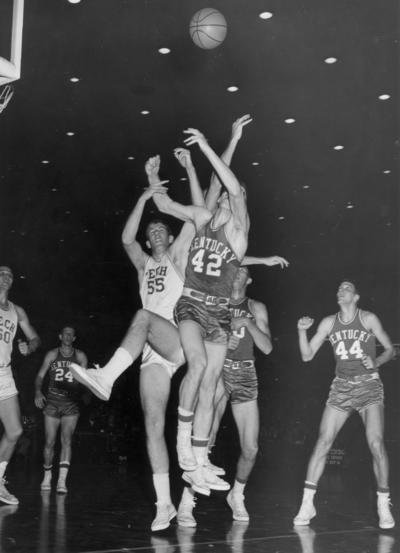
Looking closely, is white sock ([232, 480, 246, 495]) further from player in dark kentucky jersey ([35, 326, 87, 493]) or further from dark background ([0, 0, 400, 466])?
dark background ([0, 0, 400, 466])

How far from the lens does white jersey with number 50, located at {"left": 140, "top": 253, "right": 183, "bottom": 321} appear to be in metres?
6.23

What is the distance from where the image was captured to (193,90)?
402 inches

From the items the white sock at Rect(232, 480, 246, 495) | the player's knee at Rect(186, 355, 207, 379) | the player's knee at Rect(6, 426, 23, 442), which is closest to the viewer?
the player's knee at Rect(186, 355, 207, 379)

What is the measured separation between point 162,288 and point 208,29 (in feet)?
9.51

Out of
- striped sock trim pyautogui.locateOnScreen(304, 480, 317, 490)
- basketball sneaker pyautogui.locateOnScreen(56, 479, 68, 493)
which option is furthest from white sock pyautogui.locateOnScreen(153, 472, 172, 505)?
basketball sneaker pyautogui.locateOnScreen(56, 479, 68, 493)

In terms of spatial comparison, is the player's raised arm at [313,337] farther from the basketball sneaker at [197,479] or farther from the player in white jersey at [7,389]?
the player in white jersey at [7,389]

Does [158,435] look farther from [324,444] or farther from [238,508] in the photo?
[324,444]

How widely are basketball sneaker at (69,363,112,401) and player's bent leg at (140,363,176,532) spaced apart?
0.88 m

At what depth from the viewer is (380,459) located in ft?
21.3

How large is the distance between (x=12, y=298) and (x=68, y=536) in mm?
15915

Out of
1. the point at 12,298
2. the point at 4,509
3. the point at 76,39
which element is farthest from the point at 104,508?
Answer: the point at 12,298

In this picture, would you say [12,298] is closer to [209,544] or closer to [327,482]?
[327,482]

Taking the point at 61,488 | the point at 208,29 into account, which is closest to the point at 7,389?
the point at 61,488

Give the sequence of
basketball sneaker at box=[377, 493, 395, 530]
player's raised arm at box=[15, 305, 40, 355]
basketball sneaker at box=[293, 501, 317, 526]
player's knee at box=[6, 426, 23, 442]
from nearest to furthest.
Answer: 1. basketball sneaker at box=[377, 493, 395, 530]
2. basketball sneaker at box=[293, 501, 317, 526]
3. player's knee at box=[6, 426, 23, 442]
4. player's raised arm at box=[15, 305, 40, 355]
